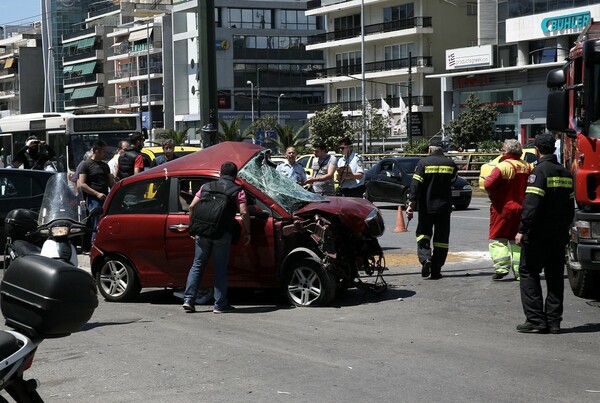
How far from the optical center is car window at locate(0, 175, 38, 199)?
16031 mm

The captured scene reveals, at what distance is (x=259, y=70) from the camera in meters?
102

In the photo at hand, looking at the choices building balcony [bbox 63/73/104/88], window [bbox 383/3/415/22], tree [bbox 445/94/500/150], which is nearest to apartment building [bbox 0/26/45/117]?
building balcony [bbox 63/73/104/88]

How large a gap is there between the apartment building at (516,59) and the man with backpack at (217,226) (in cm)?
4436

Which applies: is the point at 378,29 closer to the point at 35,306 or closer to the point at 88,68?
the point at 88,68

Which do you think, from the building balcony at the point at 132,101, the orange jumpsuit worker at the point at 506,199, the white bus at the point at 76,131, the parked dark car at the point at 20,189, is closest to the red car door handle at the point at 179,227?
the orange jumpsuit worker at the point at 506,199

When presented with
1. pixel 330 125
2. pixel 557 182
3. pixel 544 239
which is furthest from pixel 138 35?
pixel 544 239

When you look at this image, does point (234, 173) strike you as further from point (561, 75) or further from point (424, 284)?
point (561, 75)

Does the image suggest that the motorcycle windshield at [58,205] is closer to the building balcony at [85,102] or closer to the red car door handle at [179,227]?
the red car door handle at [179,227]

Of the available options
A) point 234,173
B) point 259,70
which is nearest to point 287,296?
point 234,173

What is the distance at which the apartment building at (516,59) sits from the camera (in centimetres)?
5444

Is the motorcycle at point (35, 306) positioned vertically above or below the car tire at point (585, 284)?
above

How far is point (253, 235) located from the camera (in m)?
11.2

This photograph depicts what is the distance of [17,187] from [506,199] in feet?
26.6

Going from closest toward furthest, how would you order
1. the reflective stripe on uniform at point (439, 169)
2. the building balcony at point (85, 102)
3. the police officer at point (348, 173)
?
the reflective stripe on uniform at point (439, 169), the police officer at point (348, 173), the building balcony at point (85, 102)
